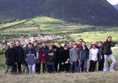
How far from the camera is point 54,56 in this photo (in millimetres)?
12656

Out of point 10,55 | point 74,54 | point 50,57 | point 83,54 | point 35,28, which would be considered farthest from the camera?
point 35,28

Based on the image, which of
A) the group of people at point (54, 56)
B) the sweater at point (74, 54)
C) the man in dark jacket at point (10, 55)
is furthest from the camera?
the sweater at point (74, 54)

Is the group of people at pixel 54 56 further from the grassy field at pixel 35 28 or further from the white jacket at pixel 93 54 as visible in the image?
the grassy field at pixel 35 28

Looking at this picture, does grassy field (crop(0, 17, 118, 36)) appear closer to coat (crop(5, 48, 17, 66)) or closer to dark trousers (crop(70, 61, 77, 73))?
dark trousers (crop(70, 61, 77, 73))

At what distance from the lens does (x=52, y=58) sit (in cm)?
1260

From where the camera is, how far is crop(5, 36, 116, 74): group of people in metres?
12.0

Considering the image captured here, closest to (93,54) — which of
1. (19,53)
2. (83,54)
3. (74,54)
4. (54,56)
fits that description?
(83,54)

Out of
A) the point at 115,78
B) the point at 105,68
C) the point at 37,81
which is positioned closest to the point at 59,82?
the point at 37,81

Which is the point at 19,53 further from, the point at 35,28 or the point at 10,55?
the point at 35,28

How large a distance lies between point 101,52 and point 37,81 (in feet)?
18.5

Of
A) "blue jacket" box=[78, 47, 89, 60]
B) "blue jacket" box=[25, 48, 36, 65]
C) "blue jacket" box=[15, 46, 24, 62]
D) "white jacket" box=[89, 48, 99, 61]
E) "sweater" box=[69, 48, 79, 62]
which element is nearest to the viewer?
"blue jacket" box=[25, 48, 36, 65]

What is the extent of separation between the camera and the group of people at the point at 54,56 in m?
12.0

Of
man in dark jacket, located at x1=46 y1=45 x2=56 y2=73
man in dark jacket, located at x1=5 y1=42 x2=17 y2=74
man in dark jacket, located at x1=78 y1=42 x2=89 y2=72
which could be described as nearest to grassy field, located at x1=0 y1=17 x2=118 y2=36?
man in dark jacket, located at x1=46 y1=45 x2=56 y2=73

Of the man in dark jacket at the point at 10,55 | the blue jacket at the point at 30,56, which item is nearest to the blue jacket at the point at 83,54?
the blue jacket at the point at 30,56
